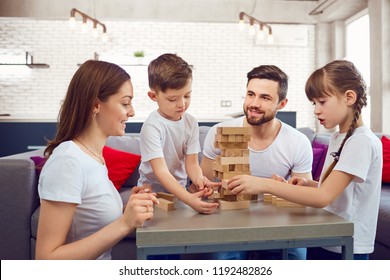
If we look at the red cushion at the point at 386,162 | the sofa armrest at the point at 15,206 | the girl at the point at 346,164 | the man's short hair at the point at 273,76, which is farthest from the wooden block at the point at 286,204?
the red cushion at the point at 386,162

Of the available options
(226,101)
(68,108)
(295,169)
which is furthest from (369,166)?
(226,101)

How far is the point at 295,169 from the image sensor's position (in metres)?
2.13

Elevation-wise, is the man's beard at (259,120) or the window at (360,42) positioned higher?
the window at (360,42)

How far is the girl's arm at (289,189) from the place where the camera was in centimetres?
136

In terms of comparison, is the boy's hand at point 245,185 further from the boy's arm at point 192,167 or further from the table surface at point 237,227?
the boy's arm at point 192,167

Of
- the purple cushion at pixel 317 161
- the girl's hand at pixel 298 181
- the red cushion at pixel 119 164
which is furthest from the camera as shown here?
the purple cushion at pixel 317 161

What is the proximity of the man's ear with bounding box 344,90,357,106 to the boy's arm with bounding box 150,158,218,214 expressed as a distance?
632 millimetres

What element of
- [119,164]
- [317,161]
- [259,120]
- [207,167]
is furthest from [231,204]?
[317,161]

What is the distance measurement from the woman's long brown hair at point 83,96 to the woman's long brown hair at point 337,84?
2.46 ft

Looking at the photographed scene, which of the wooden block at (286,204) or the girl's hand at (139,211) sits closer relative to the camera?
the girl's hand at (139,211)

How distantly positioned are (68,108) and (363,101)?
1.06 m

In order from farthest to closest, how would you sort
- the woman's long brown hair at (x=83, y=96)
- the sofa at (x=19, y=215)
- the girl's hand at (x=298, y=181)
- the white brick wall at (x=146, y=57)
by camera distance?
1. the white brick wall at (x=146, y=57)
2. the sofa at (x=19, y=215)
3. the girl's hand at (x=298, y=181)
4. the woman's long brown hair at (x=83, y=96)

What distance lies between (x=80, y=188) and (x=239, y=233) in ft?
1.50

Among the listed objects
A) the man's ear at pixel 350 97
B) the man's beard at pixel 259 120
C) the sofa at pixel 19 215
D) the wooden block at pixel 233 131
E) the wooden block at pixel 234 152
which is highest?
the man's ear at pixel 350 97
